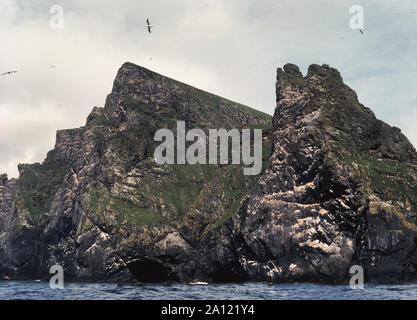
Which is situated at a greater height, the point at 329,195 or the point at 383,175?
the point at 383,175

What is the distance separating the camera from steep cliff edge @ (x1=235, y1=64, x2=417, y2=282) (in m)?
134

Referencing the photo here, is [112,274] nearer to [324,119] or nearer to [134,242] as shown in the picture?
[134,242]

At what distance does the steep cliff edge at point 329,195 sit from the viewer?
134m

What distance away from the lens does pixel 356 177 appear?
5812 inches

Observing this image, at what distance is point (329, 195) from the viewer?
15012cm

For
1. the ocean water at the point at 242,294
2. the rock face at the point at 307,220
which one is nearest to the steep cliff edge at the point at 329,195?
the rock face at the point at 307,220

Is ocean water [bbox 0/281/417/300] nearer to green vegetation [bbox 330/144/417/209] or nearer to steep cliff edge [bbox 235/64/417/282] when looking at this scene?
steep cliff edge [bbox 235/64/417/282]

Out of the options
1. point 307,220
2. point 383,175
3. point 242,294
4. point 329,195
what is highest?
point 383,175

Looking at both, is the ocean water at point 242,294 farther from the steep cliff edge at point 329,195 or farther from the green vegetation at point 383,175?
the green vegetation at point 383,175

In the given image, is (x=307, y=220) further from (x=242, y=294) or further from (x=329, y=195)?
(x=242, y=294)

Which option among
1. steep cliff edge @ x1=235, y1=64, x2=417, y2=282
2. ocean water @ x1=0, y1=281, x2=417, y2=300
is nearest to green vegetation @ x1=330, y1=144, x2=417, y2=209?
steep cliff edge @ x1=235, y1=64, x2=417, y2=282

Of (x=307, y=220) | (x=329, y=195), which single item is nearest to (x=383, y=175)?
(x=329, y=195)

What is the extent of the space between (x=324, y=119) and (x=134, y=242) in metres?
89.4
